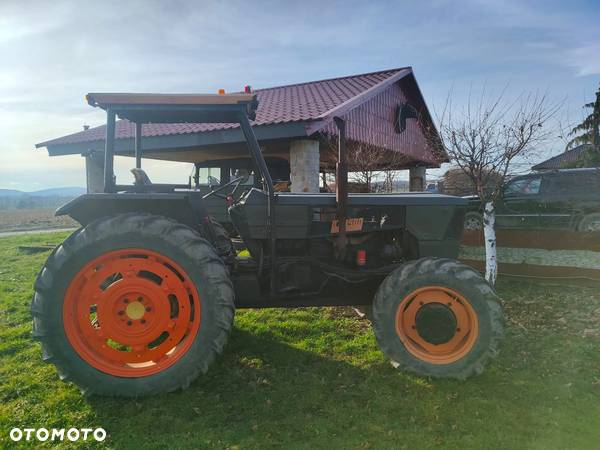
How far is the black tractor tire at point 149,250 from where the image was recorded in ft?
8.86

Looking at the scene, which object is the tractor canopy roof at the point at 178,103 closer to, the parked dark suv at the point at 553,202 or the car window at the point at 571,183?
the parked dark suv at the point at 553,202

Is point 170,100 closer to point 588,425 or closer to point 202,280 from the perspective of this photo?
point 202,280

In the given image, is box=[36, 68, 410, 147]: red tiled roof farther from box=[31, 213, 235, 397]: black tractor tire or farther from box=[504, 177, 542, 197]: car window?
box=[31, 213, 235, 397]: black tractor tire

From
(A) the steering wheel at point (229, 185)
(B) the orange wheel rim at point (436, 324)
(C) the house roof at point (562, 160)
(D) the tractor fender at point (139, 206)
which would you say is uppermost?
(C) the house roof at point (562, 160)

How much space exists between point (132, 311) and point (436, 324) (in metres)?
2.23

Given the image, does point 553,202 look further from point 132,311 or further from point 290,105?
point 132,311

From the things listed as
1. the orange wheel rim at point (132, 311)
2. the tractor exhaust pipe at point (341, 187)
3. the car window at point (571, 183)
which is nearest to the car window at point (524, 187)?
the car window at point (571, 183)

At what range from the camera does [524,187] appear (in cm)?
946

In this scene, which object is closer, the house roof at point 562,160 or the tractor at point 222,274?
the tractor at point 222,274

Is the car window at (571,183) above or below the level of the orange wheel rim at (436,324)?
above

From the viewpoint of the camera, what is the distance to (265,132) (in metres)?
9.02

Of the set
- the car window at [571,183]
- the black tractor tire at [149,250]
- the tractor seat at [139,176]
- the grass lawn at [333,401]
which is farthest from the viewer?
the car window at [571,183]

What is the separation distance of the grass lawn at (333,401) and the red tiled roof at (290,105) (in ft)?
19.0

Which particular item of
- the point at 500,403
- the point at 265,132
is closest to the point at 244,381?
the point at 500,403
